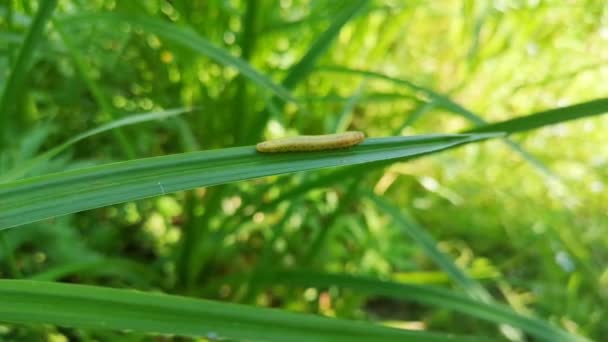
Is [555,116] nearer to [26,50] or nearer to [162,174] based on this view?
[162,174]

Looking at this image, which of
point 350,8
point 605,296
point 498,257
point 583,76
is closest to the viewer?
point 350,8

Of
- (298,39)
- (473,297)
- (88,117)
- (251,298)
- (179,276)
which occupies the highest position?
(298,39)

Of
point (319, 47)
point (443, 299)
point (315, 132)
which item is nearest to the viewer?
point (319, 47)

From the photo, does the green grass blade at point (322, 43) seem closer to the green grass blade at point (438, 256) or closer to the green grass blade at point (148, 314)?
the green grass blade at point (438, 256)

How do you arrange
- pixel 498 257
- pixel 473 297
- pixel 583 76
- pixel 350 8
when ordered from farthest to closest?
pixel 583 76, pixel 498 257, pixel 473 297, pixel 350 8

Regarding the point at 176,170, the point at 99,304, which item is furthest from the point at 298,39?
the point at 99,304

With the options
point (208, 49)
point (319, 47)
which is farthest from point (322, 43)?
point (208, 49)

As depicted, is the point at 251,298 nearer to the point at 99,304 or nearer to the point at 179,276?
the point at 179,276
